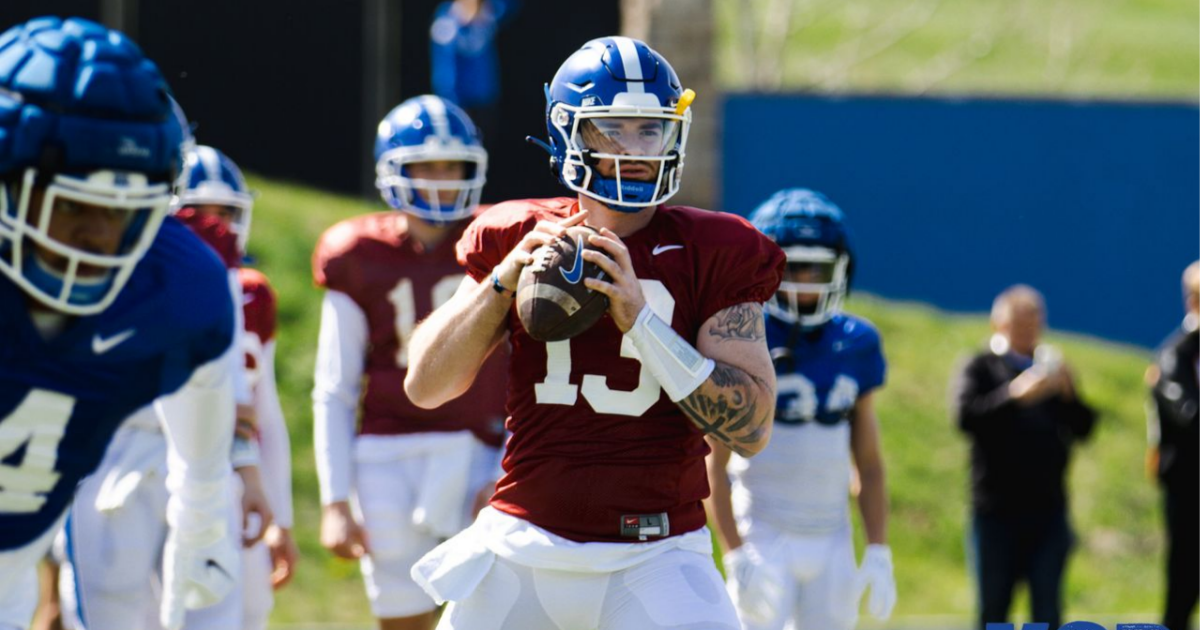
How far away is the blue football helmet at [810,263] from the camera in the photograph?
5.16 m

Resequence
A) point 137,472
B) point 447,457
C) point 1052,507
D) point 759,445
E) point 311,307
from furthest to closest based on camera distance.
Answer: point 311,307 < point 1052,507 < point 447,457 < point 137,472 < point 759,445

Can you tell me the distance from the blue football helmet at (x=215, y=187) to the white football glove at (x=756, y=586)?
75.7 inches

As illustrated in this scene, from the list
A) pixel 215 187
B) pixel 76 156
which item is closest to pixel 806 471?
pixel 215 187

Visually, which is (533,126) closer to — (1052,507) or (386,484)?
(1052,507)

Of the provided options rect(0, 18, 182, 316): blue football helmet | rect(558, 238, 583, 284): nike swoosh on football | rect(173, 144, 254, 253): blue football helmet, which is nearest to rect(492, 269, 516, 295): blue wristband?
rect(558, 238, 583, 284): nike swoosh on football

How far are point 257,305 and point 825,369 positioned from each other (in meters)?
1.89

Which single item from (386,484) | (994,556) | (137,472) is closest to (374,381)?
(386,484)

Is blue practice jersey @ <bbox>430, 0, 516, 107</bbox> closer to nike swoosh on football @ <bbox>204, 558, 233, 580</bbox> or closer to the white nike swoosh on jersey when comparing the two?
nike swoosh on football @ <bbox>204, 558, 233, 580</bbox>

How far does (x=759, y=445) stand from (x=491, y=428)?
1915 mm

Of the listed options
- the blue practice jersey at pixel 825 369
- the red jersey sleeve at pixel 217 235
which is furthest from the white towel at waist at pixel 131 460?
the blue practice jersey at pixel 825 369

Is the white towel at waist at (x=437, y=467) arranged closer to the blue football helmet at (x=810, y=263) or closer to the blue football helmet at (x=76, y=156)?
the blue football helmet at (x=810, y=263)

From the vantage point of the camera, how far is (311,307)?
11570mm

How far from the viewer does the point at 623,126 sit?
3.62m

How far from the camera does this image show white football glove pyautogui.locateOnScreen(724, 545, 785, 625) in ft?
16.6
